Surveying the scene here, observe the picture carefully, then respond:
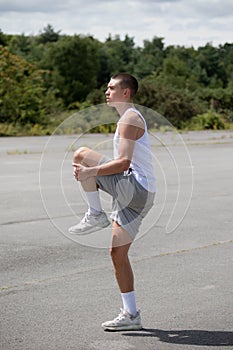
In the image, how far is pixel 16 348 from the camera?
5.28 metres

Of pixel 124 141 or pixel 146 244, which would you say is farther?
pixel 146 244

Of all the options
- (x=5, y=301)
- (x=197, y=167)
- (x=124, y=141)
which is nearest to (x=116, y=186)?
(x=124, y=141)

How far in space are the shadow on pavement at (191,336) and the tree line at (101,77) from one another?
5.12 ft

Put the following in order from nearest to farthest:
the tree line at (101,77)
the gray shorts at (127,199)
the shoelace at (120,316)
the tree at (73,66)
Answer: the gray shorts at (127,199) < the shoelace at (120,316) < the tree line at (101,77) < the tree at (73,66)

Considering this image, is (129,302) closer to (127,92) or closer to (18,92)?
(127,92)

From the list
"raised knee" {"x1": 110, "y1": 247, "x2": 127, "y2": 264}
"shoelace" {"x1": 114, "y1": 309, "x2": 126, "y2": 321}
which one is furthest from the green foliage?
"raised knee" {"x1": 110, "y1": 247, "x2": 127, "y2": 264}

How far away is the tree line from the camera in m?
37.2

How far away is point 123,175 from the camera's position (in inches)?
214

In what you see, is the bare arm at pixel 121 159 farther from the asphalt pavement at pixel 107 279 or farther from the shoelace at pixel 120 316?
the shoelace at pixel 120 316

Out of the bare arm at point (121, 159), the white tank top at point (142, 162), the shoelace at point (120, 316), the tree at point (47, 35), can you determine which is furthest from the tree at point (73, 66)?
the bare arm at point (121, 159)

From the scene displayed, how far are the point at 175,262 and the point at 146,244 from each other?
43.1 inches

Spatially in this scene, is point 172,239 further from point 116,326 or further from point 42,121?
point 42,121

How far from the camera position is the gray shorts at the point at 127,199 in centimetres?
543

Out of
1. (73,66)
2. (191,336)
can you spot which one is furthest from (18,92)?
(73,66)
